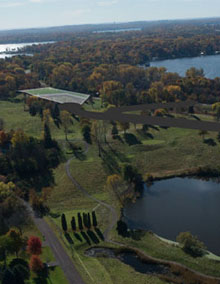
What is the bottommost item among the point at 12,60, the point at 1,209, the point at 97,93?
the point at 1,209

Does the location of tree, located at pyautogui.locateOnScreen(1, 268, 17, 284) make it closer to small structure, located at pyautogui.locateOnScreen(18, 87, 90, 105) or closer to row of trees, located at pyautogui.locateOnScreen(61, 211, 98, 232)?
row of trees, located at pyautogui.locateOnScreen(61, 211, 98, 232)

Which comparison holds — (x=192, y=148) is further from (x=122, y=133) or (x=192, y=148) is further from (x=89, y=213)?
(x=89, y=213)

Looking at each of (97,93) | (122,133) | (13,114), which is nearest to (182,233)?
(122,133)

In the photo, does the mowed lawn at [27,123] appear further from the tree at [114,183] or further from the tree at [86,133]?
the tree at [114,183]

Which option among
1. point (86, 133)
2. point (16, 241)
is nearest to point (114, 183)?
point (16, 241)

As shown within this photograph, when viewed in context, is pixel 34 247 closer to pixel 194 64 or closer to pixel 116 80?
pixel 116 80

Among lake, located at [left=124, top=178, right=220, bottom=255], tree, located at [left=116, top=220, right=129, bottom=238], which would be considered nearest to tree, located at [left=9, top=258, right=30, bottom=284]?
tree, located at [left=116, top=220, right=129, bottom=238]
